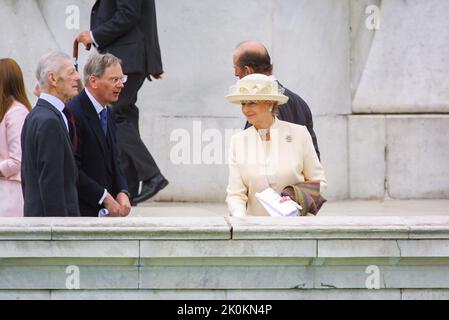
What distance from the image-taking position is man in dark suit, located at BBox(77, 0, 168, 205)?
33.0 ft

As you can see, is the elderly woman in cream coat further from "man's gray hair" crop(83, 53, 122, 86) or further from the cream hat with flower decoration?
"man's gray hair" crop(83, 53, 122, 86)

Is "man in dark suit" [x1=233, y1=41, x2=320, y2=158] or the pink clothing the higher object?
"man in dark suit" [x1=233, y1=41, x2=320, y2=158]

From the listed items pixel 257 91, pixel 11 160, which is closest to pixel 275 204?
pixel 257 91

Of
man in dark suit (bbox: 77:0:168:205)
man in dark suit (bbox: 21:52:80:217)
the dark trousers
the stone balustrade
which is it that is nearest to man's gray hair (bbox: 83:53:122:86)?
man in dark suit (bbox: 21:52:80:217)

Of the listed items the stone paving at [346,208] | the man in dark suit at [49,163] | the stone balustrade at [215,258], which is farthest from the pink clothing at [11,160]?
the stone paving at [346,208]

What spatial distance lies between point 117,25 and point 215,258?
17.4ft

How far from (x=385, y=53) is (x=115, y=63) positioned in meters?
4.91

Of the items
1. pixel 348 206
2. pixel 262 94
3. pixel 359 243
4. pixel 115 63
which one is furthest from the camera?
pixel 348 206

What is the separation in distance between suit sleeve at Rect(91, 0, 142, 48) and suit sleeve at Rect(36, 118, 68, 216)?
12.9 feet

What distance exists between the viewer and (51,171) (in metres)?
6.12

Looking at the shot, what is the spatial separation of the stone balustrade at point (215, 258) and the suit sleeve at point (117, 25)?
506 cm

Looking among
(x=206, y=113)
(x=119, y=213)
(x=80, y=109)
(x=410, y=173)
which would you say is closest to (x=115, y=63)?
(x=80, y=109)
